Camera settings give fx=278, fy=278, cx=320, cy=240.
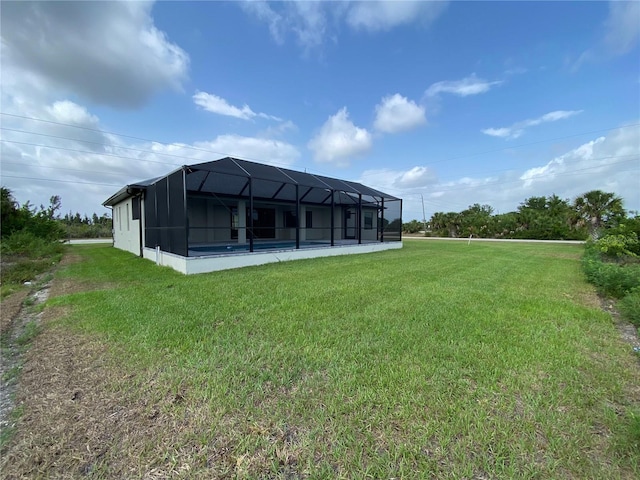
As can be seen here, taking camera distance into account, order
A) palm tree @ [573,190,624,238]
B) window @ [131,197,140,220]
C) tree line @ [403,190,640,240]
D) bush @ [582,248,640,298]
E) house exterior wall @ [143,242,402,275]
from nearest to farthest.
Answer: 1. bush @ [582,248,640,298]
2. house exterior wall @ [143,242,402,275]
3. window @ [131,197,140,220]
4. palm tree @ [573,190,624,238]
5. tree line @ [403,190,640,240]

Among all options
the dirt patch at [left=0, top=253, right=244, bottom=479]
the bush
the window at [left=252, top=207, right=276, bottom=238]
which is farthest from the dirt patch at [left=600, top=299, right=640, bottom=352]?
the window at [left=252, top=207, right=276, bottom=238]

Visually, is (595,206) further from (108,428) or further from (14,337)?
(14,337)

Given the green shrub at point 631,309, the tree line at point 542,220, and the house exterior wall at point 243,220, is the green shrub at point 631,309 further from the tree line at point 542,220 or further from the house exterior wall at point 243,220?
the tree line at point 542,220

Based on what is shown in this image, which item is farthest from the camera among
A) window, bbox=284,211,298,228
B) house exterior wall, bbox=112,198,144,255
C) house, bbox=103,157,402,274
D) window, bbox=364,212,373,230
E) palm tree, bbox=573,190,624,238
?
palm tree, bbox=573,190,624,238

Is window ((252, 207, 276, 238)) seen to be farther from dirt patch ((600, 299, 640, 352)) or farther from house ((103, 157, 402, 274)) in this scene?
dirt patch ((600, 299, 640, 352))

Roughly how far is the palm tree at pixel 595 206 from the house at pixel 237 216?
16.4m

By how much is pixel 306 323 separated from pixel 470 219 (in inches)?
1125

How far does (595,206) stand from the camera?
20.7 m

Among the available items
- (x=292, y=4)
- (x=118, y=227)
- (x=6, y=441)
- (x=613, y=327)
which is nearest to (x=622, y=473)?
(x=613, y=327)

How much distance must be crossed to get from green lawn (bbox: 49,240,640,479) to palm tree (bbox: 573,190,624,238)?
70.1ft

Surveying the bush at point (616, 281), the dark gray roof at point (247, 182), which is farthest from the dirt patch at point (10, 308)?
the bush at point (616, 281)

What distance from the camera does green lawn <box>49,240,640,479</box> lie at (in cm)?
161

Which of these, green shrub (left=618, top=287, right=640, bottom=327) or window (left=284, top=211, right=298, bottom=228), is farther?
window (left=284, top=211, right=298, bottom=228)

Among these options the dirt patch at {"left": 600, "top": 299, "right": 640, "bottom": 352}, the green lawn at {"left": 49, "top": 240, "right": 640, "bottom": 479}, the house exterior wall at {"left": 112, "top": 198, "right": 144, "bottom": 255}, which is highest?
the house exterior wall at {"left": 112, "top": 198, "right": 144, "bottom": 255}
